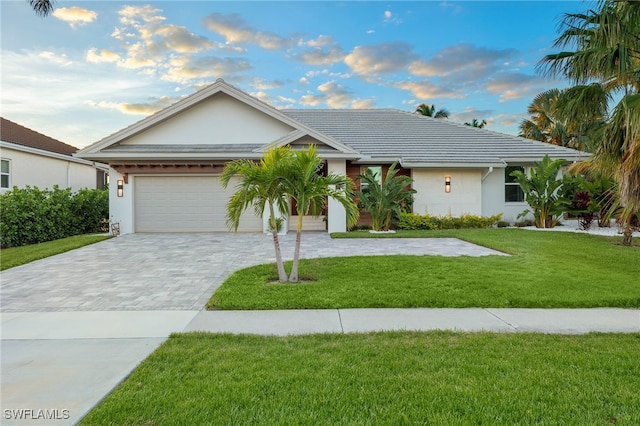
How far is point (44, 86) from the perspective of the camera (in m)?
13.2

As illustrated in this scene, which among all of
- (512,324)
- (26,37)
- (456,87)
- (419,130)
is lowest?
(512,324)

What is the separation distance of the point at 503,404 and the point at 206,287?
5.45 metres

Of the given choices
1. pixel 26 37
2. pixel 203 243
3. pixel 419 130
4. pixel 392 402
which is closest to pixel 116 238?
pixel 203 243

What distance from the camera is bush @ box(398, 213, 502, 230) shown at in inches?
622

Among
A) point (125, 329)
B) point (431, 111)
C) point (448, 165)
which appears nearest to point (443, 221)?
point (448, 165)

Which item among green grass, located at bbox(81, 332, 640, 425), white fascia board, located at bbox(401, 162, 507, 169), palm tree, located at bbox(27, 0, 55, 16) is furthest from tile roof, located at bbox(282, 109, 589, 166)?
green grass, located at bbox(81, 332, 640, 425)

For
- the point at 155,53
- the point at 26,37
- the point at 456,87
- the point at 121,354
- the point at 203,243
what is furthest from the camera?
the point at 456,87

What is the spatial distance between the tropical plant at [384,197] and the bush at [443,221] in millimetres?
655

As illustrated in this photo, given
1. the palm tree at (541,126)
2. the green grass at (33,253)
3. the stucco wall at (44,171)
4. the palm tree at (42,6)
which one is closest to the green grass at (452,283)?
the palm tree at (42,6)

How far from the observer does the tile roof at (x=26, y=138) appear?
17297 millimetres

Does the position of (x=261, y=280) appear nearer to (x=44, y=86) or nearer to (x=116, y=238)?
(x=116, y=238)

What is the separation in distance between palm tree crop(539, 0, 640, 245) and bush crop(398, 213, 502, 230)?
7812mm

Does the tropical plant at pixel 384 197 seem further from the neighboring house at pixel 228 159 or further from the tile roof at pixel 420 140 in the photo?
the tile roof at pixel 420 140

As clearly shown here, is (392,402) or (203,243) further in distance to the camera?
(203,243)
